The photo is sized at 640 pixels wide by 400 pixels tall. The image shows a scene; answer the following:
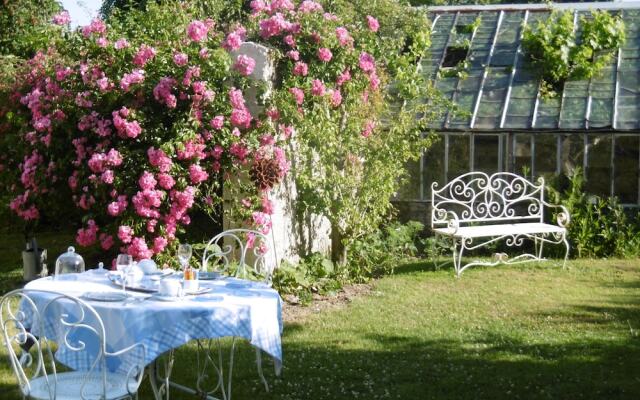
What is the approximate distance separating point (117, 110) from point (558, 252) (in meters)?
6.13

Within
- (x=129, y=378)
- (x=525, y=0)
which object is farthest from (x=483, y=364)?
(x=525, y=0)

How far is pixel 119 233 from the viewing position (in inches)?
330

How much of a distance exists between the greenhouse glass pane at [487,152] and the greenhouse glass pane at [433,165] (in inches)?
18.8

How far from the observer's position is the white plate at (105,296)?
495 cm

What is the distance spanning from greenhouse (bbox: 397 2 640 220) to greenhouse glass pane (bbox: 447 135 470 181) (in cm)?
1

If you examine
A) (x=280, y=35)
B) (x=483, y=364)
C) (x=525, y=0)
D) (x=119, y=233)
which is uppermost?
(x=525, y=0)

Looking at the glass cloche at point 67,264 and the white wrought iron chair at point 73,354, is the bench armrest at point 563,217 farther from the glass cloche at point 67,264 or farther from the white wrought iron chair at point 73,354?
the white wrought iron chair at point 73,354

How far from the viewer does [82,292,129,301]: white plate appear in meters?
4.95

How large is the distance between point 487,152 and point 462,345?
228 inches

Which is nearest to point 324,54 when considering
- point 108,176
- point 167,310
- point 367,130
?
point 367,130

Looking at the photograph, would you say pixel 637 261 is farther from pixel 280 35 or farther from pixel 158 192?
pixel 158 192

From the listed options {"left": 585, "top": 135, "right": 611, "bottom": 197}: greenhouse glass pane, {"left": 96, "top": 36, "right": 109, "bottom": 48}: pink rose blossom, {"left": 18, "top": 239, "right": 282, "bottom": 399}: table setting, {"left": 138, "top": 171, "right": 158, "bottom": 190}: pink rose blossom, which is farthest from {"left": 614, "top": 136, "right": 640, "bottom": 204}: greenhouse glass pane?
{"left": 18, "top": 239, "right": 282, "bottom": 399}: table setting

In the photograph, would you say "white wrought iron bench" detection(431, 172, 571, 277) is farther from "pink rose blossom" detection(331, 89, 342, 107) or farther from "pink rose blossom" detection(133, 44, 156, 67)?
"pink rose blossom" detection(133, 44, 156, 67)

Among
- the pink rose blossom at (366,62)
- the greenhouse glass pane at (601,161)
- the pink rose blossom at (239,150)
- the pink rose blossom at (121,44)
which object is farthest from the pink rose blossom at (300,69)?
the greenhouse glass pane at (601,161)
